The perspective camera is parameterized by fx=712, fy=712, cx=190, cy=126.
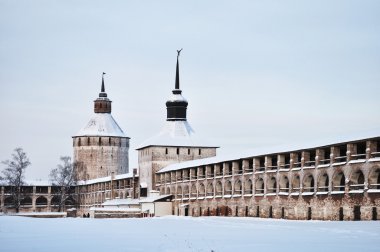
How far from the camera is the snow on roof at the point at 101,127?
387 ft

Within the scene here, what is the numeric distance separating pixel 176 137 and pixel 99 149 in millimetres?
34396

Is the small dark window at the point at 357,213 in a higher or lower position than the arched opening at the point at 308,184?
lower

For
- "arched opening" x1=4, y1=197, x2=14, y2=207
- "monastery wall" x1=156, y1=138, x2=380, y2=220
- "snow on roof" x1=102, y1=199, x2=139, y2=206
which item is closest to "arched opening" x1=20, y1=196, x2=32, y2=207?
"arched opening" x1=4, y1=197, x2=14, y2=207

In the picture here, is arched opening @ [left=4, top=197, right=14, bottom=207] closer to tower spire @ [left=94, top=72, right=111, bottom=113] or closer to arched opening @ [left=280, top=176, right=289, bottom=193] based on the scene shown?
tower spire @ [left=94, top=72, right=111, bottom=113]

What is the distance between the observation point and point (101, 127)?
11869 centimetres

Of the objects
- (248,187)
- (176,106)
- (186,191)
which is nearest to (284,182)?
(248,187)

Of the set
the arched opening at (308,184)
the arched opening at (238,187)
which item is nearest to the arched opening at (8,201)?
the arched opening at (238,187)

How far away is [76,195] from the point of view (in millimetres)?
117000

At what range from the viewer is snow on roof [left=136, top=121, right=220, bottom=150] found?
84438mm

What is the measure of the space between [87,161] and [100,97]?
11.8 meters

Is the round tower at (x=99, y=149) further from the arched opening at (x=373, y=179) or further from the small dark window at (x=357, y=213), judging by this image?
the arched opening at (x=373, y=179)

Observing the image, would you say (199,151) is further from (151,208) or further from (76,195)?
(76,195)

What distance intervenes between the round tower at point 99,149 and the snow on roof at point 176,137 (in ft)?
103

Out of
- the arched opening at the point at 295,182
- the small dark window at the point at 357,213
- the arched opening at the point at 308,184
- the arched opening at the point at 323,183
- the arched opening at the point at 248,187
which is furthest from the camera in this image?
the arched opening at the point at 248,187
